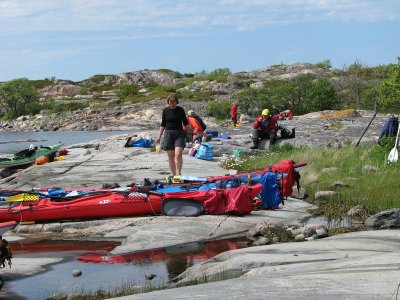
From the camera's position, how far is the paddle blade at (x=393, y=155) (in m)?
16.9

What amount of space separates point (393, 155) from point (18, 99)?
254 feet

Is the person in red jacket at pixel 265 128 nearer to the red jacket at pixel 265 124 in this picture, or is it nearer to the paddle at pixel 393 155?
the red jacket at pixel 265 124

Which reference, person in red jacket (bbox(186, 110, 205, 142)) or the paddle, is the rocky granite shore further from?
the paddle

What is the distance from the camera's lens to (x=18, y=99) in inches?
3501

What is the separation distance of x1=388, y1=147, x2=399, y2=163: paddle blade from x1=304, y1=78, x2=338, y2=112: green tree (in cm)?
3512

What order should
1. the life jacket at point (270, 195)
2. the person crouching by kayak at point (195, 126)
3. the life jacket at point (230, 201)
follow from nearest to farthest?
1. the life jacket at point (230, 201)
2. the life jacket at point (270, 195)
3. the person crouching by kayak at point (195, 126)

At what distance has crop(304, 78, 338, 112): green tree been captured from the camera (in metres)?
52.2

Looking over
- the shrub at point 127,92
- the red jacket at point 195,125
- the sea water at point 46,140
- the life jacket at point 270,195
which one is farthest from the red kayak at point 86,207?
the shrub at point 127,92

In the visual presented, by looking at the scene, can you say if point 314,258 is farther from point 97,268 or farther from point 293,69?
point 293,69

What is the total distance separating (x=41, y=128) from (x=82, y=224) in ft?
205

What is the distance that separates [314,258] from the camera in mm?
8508

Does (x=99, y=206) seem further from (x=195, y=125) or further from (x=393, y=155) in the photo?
(x=195, y=125)

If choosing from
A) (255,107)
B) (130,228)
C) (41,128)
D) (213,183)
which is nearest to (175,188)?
(213,183)

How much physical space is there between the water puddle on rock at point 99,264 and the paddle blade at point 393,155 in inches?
278
